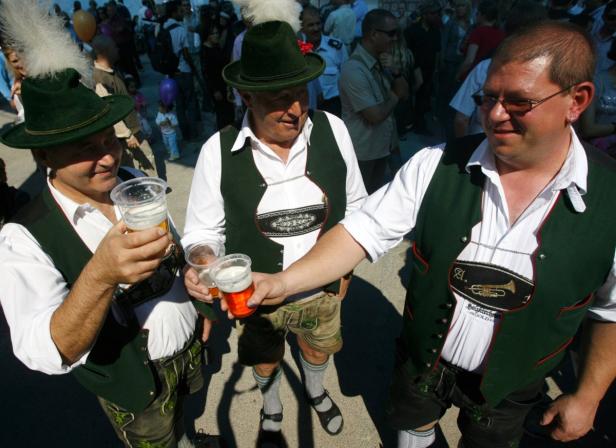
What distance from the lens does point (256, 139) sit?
83.6 inches

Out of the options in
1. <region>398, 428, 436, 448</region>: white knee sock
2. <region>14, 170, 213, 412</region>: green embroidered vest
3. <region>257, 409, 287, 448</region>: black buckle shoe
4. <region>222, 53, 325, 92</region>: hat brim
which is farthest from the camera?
<region>257, 409, 287, 448</region>: black buckle shoe

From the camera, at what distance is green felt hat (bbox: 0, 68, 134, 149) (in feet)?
5.11

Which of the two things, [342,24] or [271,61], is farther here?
[342,24]

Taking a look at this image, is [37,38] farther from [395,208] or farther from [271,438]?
[271,438]

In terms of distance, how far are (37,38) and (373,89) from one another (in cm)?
296

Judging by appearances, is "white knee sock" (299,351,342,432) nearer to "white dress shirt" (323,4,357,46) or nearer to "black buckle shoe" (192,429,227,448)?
"black buckle shoe" (192,429,227,448)

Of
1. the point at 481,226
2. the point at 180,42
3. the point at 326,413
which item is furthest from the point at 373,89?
the point at 180,42

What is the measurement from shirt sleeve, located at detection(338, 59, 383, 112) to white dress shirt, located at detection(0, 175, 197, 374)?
2736 mm

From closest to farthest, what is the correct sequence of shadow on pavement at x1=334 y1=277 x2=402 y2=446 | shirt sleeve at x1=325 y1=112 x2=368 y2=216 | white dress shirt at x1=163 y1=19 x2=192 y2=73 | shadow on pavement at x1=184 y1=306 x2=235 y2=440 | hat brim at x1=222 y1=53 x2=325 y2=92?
1. hat brim at x1=222 y1=53 x2=325 y2=92
2. shirt sleeve at x1=325 y1=112 x2=368 y2=216
3. shadow on pavement at x1=184 y1=306 x2=235 y2=440
4. shadow on pavement at x1=334 y1=277 x2=402 y2=446
5. white dress shirt at x1=163 y1=19 x2=192 y2=73

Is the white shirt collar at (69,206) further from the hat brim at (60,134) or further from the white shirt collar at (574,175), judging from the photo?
the white shirt collar at (574,175)

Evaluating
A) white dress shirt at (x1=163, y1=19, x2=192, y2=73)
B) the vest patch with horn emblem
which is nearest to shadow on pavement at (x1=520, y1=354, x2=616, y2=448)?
the vest patch with horn emblem

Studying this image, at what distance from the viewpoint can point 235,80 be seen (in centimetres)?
211

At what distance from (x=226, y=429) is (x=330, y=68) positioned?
187 inches

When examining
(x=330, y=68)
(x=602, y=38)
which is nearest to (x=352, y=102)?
(x=330, y=68)
